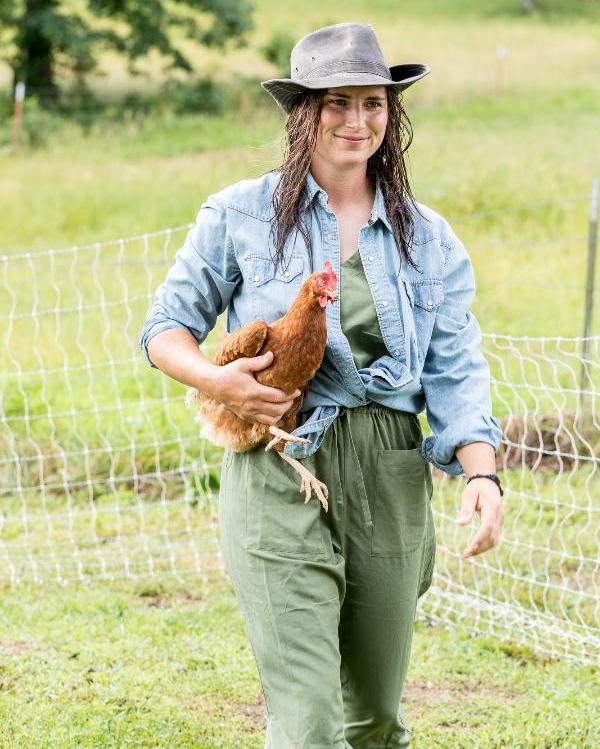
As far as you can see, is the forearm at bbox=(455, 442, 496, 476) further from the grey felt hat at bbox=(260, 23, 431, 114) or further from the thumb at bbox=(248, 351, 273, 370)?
the grey felt hat at bbox=(260, 23, 431, 114)

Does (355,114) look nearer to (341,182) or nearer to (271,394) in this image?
(341,182)

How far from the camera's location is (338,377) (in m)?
2.87

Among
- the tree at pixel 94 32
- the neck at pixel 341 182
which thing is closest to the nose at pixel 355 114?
the neck at pixel 341 182

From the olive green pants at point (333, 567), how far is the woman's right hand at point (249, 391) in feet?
0.54

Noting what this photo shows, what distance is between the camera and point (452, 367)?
3.00 m

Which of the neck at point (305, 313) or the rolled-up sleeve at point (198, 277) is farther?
the rolled-up sleeve at point (198, 277)

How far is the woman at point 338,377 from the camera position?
2.78 metres

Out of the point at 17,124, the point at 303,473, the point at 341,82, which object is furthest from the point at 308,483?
the point at 17,124

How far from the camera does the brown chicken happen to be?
2676 mm

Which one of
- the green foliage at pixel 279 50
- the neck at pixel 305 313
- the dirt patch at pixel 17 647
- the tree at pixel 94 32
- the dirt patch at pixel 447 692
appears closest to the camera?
the neck at pixel 305 313

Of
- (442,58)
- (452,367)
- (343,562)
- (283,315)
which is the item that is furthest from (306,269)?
(442,58)

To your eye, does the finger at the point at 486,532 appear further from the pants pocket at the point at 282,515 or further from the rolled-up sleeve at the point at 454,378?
the pants pocket at the point at 282,515

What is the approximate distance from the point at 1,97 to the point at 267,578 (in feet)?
61.9

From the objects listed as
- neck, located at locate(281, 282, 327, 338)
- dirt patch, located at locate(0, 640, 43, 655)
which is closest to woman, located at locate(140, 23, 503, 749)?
neck, located at locate(281, 282, 327, 338)
